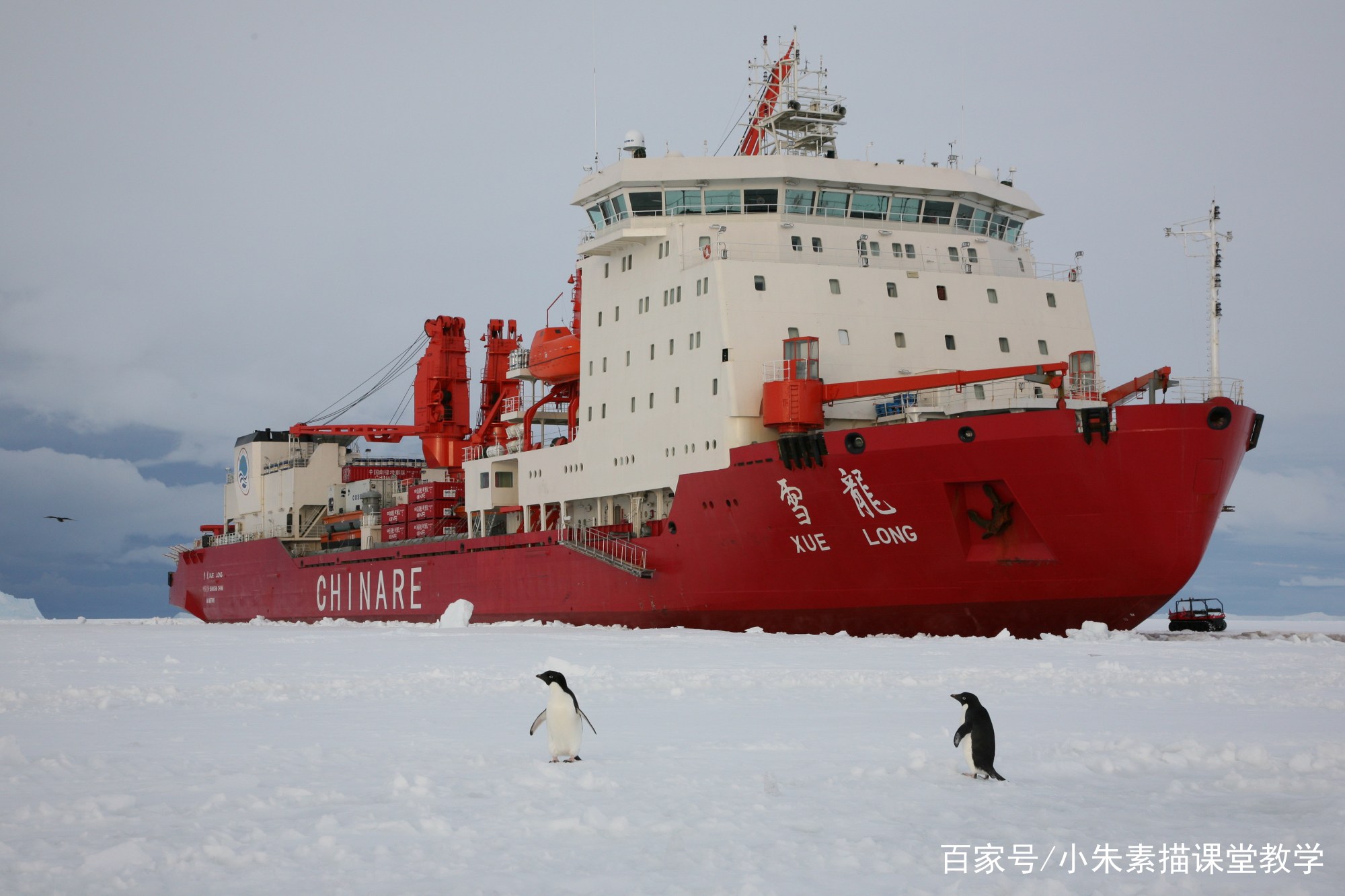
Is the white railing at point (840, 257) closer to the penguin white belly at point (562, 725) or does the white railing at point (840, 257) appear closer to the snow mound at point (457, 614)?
the snow mound at point (457, 614)

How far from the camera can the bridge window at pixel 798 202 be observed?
23.3 metres

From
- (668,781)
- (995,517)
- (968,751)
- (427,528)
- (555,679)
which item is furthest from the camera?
(427,528)

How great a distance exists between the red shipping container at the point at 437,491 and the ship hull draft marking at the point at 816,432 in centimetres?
19

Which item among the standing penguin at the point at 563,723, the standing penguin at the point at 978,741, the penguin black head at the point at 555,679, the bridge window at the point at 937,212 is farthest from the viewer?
the bridge window at the point at 937,212

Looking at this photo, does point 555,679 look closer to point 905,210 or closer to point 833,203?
point 833,203

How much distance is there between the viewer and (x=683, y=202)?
2377 centimetres

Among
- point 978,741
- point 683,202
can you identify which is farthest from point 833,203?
point 978,741

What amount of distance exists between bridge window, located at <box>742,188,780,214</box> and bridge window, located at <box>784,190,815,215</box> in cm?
18

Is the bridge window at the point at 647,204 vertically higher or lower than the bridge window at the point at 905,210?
higher

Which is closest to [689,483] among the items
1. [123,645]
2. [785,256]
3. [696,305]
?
[696,305]

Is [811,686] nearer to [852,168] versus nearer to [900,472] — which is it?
[900,472]

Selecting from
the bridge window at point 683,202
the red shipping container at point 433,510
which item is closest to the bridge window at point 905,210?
the bridge window at point 683,202

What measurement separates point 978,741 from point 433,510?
26565 millimetres

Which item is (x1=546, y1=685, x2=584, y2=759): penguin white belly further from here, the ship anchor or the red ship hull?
the ship anchor
